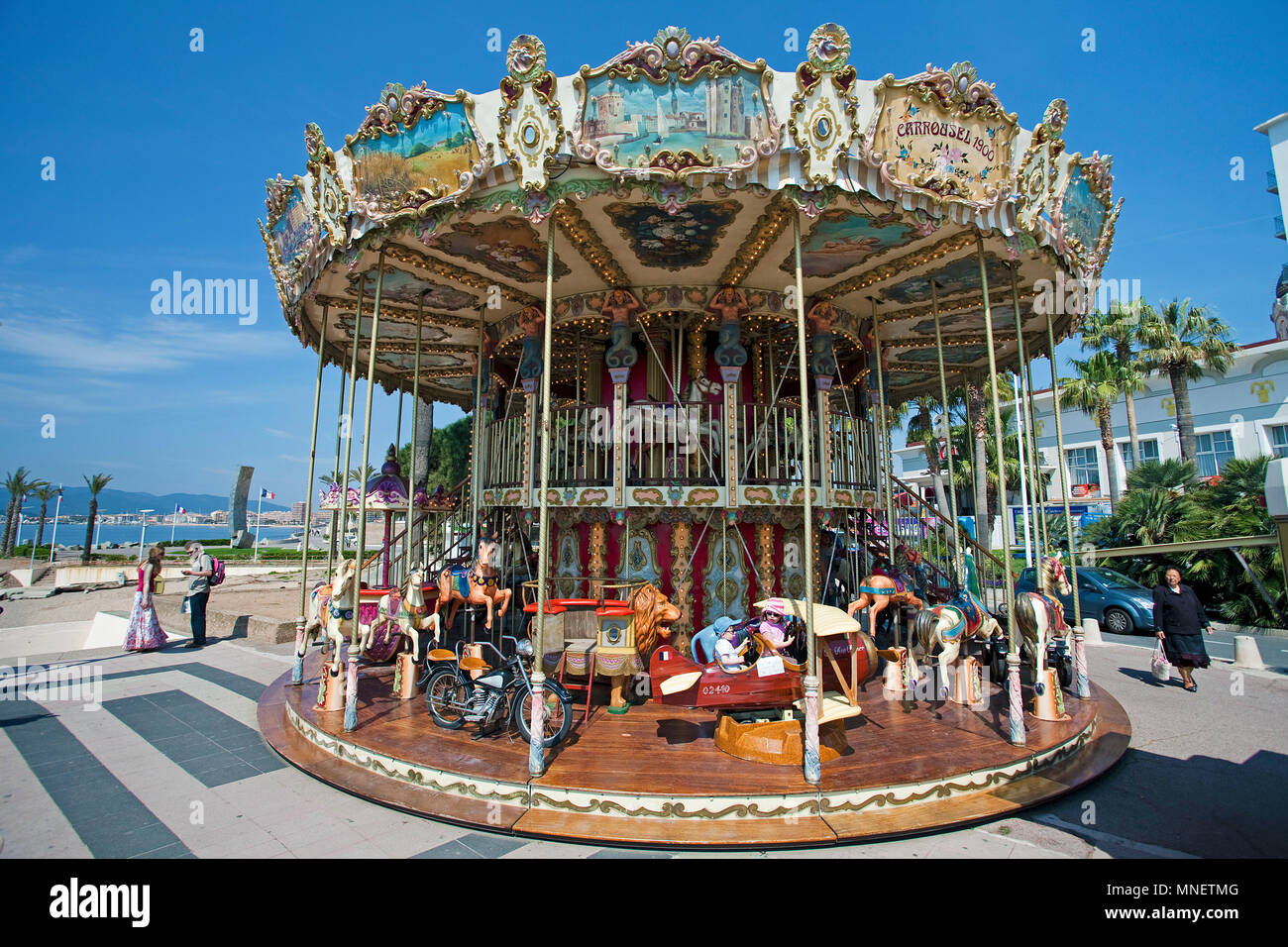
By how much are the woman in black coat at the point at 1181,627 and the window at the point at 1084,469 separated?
111ft

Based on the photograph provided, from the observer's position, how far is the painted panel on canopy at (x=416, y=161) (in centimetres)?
680

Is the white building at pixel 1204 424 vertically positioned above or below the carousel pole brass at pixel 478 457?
above

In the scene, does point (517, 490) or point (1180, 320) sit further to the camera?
point (1180, 320)

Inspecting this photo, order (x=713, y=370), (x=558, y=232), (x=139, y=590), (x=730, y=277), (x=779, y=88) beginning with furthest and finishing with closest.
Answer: (x=139, y=590) < (x=713, y=370) < (x=730, y=277) < (x=558, y=232) < (x=779, y=88)

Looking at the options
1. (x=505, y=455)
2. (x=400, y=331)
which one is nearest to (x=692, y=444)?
(x=505, y=455)

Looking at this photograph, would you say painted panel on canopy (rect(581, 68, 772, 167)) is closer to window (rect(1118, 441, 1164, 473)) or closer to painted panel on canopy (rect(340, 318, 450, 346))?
painted panel on canopy (rect(340, 318, 450, 346))

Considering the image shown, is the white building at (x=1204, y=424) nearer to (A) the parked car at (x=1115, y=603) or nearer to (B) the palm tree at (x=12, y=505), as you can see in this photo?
(A) the parked car at (x=1115, y=603)

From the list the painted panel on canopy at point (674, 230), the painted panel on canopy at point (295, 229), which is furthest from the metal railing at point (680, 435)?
the painted panel on canopy at point (295, 229)

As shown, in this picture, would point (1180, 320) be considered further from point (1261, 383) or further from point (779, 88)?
point (779, 88)

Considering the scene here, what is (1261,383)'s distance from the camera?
3125 centimetres

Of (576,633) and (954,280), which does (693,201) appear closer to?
(954,280)

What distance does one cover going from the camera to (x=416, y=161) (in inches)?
279

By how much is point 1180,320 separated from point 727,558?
1143 inches

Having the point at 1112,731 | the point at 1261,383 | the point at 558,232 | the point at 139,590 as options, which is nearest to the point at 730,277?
the point at 558,232
